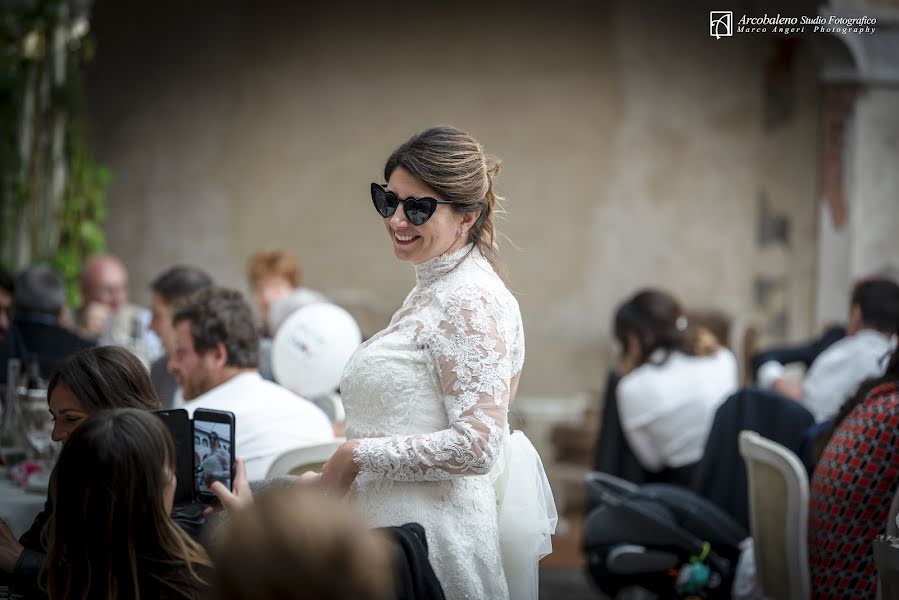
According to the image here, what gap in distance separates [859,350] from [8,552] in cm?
354

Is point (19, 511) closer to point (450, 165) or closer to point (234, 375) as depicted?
point (234, 375)

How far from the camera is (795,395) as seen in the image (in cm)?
579

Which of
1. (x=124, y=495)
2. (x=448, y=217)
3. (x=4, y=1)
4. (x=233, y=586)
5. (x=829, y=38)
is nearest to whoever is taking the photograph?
(x=233, y=586)

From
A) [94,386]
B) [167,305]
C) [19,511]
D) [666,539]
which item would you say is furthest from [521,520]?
[167,305]

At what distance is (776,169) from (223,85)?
422cm

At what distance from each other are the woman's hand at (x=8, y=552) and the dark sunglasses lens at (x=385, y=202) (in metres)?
0.98

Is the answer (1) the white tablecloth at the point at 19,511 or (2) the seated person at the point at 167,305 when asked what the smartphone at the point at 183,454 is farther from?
(2) the seated person at the point at 167,305

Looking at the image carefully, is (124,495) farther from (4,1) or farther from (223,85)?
(223,85)

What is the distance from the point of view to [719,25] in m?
8.32

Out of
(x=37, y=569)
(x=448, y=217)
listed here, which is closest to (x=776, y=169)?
(x=448, y=217)

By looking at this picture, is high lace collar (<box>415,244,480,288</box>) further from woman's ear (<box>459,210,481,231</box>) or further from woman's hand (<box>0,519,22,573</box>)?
woman's hand (<box>0,519,22,573</box>)

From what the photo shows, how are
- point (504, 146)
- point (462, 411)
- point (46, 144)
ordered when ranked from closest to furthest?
point (462, 411) → point (46, 144) → point (504, 146)

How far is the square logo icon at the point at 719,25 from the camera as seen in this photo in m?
8.07

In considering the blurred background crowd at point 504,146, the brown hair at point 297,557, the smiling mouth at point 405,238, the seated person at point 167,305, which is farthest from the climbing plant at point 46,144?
the brown hair at point 297,557
